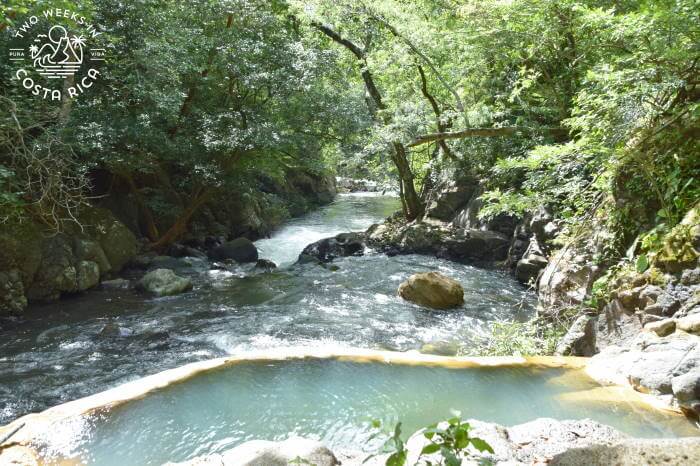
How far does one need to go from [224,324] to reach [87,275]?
410cm

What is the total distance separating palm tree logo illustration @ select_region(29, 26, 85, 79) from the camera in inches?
346

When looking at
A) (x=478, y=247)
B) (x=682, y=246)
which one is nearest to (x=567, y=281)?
(x=682, y=246)

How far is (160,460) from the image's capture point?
362 centimetres

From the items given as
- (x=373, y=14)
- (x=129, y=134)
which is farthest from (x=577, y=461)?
(x=373, y=14)

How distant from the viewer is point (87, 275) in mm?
9719

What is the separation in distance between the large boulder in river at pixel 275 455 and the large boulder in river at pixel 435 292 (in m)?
5.79

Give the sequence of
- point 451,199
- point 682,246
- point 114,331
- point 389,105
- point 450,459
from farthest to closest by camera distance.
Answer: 1. point 451,199
2. point 389,105
3. point 114,331
4. point 682,246
5. point 450,459

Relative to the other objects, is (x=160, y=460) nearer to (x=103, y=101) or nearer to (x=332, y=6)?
Answer: (x=103, y=101)

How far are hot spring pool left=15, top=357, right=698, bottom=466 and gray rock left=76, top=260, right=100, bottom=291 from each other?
627cm

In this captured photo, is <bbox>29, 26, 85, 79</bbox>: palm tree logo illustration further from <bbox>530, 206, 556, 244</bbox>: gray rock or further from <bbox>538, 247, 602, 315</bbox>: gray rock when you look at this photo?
<bbox>530, 206, 556, 244</bbox>: gray rock

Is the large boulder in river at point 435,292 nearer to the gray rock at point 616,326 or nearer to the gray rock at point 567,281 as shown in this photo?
the gray rock at point 567,281

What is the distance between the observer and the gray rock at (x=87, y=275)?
31.3 feet

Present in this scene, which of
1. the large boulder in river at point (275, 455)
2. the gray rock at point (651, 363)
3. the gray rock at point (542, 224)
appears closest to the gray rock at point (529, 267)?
the gray rock at point (542, 224)

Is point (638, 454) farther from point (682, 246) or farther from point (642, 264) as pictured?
point (642, 264)
